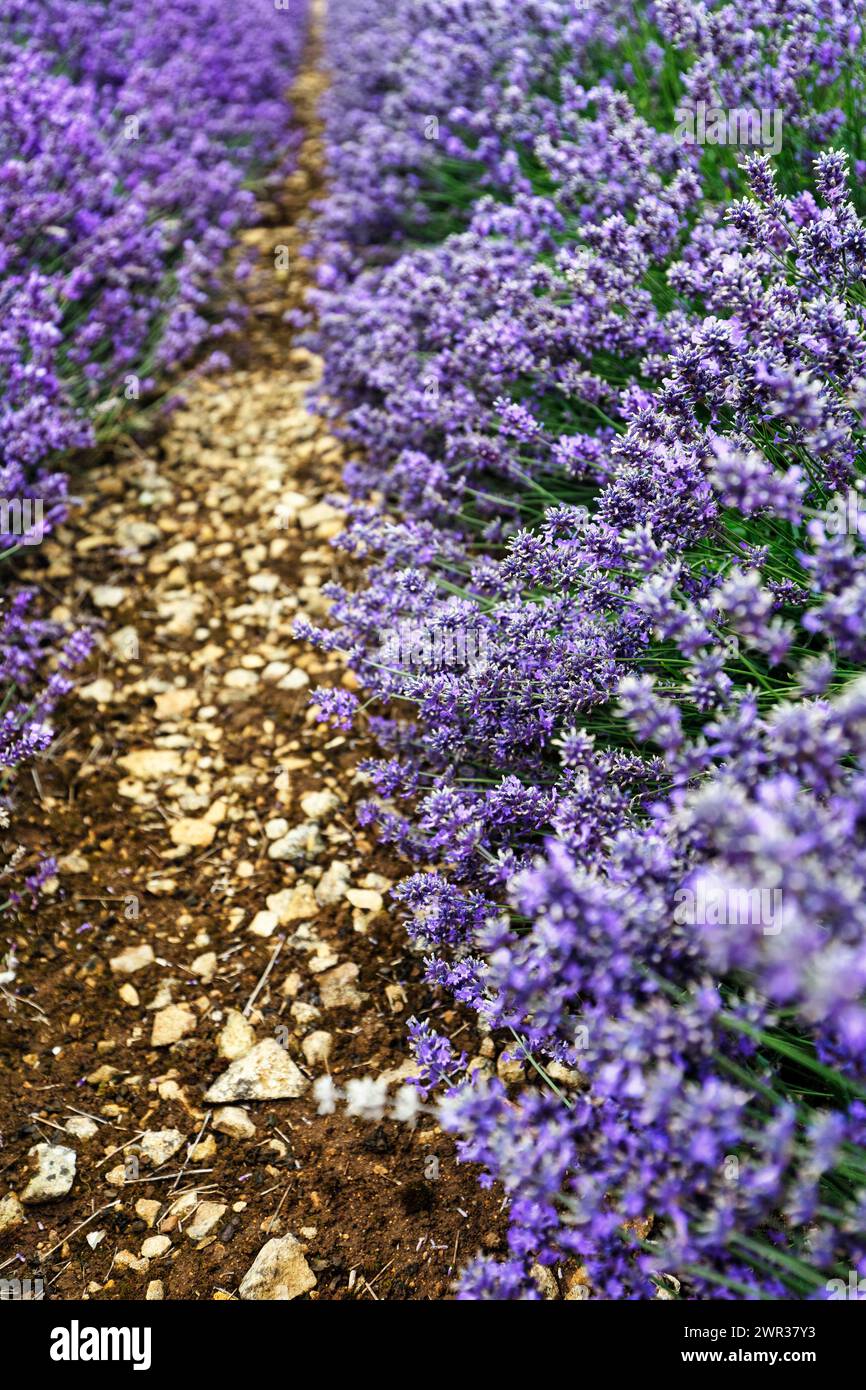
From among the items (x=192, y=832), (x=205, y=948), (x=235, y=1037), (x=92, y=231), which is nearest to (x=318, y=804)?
(x=192, y=832)

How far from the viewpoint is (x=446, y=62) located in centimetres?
358

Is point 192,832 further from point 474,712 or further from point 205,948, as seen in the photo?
point 474,712

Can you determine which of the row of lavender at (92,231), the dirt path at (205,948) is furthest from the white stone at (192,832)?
the row of lavender at (92,231)

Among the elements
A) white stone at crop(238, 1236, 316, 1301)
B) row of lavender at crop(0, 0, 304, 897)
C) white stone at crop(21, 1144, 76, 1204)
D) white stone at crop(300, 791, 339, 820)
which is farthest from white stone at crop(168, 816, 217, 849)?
white stone at crop(238, 1236, 316, 1301)

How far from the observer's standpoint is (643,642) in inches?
67.5

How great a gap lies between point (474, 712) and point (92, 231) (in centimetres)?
234

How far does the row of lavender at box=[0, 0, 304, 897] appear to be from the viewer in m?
2.59

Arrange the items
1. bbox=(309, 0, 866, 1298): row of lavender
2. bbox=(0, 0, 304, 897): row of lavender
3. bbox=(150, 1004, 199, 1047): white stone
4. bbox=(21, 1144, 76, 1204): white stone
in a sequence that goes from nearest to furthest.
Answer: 1. bbox=(309, 0, 866, 1298): row of lavender
2. bbox=(21, 1144, 76, 1204): white stone
3. bbox=(150, 1004, 199, 1047): white stone
4. bbox=(0, 0, 304, 897): row of lavender

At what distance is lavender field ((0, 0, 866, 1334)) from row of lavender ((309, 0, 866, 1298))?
0.01 metres

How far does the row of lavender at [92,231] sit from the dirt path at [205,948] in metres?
0.18

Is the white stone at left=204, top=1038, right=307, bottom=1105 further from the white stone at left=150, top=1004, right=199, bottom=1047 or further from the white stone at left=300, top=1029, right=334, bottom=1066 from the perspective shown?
the white stone at left=150, top=1004, right=199, bottom=1047

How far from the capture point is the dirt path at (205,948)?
5.39 ft

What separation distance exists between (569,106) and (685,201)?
0.87m
